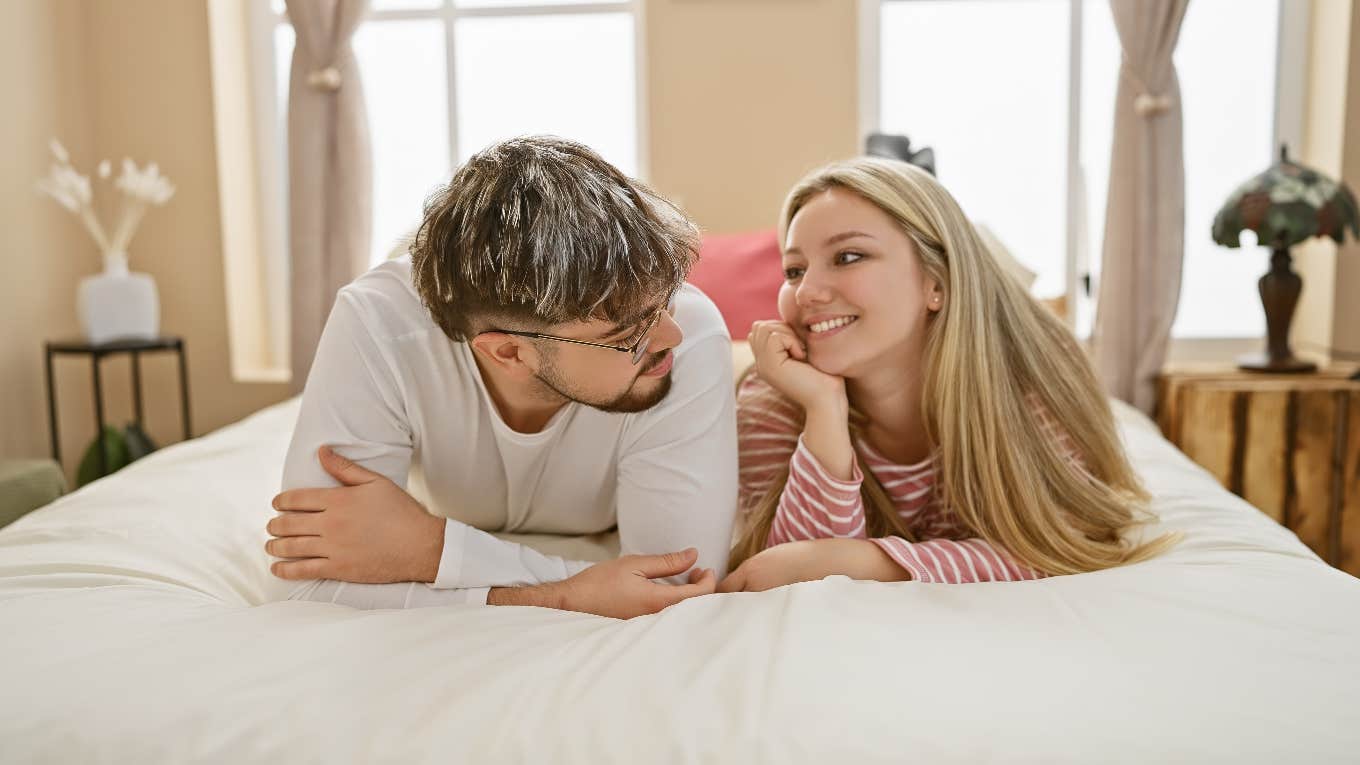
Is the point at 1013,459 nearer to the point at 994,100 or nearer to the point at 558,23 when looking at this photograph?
the point at 994,100

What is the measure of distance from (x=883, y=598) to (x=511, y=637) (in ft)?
1.35

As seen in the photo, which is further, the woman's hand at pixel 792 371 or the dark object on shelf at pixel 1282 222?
the dark object on shelf at pixel 1282 222

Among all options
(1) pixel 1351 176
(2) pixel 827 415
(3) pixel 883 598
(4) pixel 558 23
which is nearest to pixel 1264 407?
(1) pixel 1351 176

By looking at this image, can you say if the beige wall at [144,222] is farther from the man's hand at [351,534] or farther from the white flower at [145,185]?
the man's hand at [351,534]

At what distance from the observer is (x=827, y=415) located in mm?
1543

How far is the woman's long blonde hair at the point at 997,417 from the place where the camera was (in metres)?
1.49

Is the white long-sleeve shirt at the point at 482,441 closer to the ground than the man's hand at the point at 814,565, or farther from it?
farther from it

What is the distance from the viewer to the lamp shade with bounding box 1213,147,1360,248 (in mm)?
2580

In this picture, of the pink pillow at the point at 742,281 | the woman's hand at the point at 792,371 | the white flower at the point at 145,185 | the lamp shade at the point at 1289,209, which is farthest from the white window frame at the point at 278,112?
the woman's hand at the point at 792,371

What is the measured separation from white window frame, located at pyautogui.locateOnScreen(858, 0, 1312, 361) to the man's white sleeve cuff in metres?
2.24

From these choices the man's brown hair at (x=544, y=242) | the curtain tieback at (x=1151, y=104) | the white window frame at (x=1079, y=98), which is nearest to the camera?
the man's brown hair at (x=544, y=242)

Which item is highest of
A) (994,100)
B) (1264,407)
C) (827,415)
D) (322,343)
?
(994,100)

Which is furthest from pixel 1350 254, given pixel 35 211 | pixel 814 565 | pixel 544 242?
pixel 35 211

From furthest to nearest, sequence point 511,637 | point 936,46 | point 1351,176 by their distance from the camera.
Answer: point 936,46, point 1351,176, point 511,637
